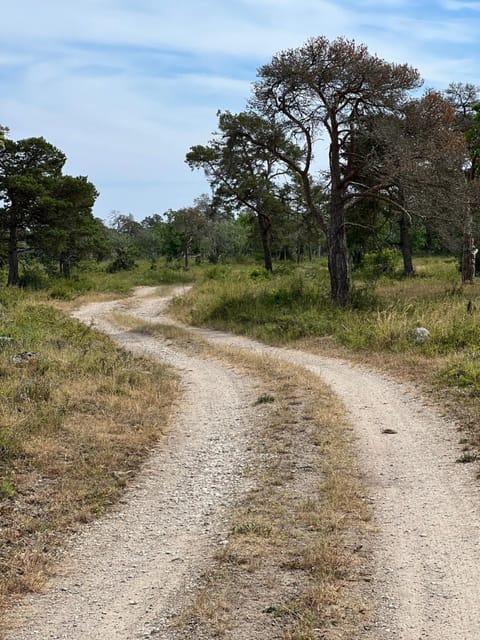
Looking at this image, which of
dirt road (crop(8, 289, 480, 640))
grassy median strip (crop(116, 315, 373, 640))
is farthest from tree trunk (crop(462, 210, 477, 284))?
grassy median strip (crop(116, 315, 373, 640))

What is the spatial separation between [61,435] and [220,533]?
3.21m

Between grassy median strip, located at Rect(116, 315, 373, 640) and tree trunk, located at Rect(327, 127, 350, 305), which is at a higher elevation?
tree trunk, located at Rect(327, 127, 350, 305)

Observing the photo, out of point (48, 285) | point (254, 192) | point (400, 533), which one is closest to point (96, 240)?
point (48, 285)

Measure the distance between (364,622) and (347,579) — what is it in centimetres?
50

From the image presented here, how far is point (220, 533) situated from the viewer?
520 cm

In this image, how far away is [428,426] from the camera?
7910 mm

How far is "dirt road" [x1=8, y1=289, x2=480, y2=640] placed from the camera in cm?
393

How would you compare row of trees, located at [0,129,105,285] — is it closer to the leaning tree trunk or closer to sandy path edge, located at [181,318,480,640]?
the leaning tree trunk

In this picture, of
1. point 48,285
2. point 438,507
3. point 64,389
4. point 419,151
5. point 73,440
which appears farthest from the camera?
→ point 48,285

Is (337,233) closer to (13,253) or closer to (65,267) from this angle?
(13,253)

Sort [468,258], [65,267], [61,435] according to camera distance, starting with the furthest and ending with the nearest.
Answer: [65,267]
[468,258]
[61,435]

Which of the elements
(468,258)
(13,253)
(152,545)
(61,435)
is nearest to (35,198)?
(13,253)

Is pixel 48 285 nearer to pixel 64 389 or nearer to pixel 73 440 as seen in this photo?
pixel 64 389

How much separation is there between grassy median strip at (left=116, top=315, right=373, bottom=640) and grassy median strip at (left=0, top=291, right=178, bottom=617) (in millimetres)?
1381
